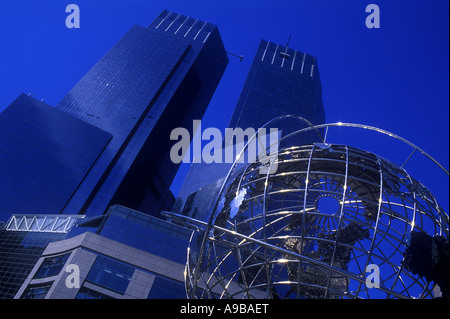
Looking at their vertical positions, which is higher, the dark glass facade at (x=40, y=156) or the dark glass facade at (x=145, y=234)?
the dark glass facade at (x=40, y=156)

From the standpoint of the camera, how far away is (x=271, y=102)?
73.9m

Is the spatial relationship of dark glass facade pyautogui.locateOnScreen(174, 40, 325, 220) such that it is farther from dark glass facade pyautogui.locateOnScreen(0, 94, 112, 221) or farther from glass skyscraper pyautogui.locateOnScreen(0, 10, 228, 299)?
dark glass facade pyautogui.locateOnScreen(0, 94, 112, 221)

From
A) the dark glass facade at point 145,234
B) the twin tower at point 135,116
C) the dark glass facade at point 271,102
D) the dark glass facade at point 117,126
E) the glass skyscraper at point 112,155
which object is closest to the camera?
the dark glass facade at point 145,234

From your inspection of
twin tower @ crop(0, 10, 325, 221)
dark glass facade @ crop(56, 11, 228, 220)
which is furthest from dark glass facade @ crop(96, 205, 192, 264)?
dark glass facade @ crop(56, 11, 228, 220)

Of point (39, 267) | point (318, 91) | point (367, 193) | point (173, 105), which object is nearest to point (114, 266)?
point (39, 267)

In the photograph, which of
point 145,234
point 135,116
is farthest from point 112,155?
point 145,234

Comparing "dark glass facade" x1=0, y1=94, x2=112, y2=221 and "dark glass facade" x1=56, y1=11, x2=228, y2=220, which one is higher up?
"dark glass facade" x1=56, y1=11, x2=228, y2=220

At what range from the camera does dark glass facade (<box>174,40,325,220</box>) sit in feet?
201

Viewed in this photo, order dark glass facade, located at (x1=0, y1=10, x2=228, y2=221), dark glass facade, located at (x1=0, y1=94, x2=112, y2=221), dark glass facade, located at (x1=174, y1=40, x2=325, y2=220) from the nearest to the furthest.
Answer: dark glass facade, located at (x1=0, y1=94, x2=112, y2=221), dark glass facade, located at (x1=0, y1=10, x2=228, y2=221), dark glass facade, located at (x1=174, y1=40, x2=325, y2=220)

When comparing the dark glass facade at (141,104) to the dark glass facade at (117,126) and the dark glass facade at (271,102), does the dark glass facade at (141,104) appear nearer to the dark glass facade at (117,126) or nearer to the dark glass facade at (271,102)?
the dark glass facade at (117,126)

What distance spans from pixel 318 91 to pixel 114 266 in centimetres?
7213

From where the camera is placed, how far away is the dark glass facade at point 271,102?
6117 centimetres

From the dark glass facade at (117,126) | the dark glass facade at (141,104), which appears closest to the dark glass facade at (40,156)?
the dark glass facade at (117,126)

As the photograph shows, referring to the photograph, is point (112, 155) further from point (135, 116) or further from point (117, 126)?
point (135, 116)
